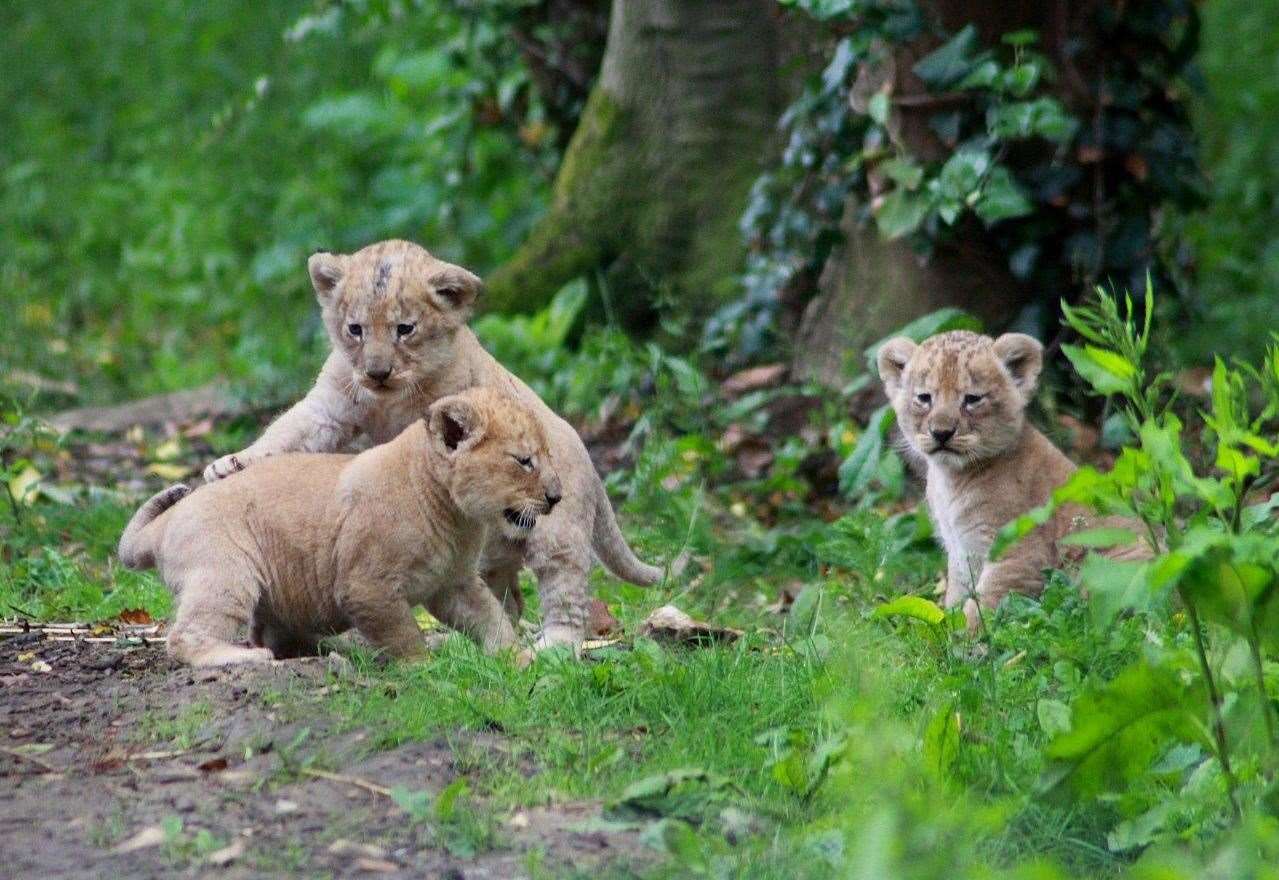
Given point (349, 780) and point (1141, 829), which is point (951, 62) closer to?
point (1141, 829)

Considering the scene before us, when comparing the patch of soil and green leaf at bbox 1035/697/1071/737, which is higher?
the patch of soil

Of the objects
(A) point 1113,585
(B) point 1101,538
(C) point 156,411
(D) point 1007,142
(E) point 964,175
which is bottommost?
(C) point 156,411

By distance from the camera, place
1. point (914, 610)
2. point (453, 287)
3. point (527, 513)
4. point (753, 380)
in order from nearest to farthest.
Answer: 1. point (914, 610)
2. point (527, 513)
3. point (453, 287)
4. point (753, 380)

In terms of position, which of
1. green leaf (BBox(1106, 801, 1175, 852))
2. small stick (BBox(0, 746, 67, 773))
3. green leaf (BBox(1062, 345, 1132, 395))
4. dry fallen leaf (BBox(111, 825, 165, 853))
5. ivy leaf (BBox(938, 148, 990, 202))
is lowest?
green leaf (BBox(1106, 801, 1175, 852))

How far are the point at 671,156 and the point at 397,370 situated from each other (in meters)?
4.26

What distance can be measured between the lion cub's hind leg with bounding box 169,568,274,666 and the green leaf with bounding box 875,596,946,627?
1974mm

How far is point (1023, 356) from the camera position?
7531 mm

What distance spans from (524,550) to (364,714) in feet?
4.47

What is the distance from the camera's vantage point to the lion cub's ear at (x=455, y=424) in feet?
19.8

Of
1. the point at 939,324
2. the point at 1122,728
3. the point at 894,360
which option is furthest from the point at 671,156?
the point at 1122,728

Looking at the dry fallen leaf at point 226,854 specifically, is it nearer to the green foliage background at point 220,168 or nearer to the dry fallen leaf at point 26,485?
the dry fallen leaf at point 26,485

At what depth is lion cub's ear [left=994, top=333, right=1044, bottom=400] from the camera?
7469 mm

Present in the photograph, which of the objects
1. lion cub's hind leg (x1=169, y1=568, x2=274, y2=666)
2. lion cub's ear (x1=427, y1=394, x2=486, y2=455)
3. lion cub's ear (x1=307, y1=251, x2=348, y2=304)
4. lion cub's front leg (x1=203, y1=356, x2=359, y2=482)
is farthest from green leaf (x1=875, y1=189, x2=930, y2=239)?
lion cub's hind leg (x1=169, y1=568, x2=274, y2=666)

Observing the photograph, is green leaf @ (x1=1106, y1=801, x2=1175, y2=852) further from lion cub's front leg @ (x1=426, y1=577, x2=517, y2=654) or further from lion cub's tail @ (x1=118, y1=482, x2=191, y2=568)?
lion cub's tail @ (x1=118, y1=482, x2=191, y2=568)
